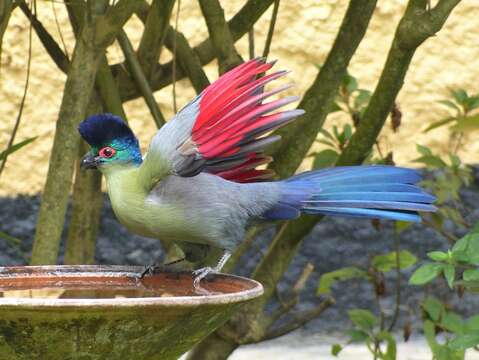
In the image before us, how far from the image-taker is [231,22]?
245cm

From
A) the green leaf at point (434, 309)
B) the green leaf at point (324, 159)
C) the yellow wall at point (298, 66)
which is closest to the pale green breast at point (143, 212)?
the green leaf at point (324, 159)

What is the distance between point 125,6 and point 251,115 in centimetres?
41

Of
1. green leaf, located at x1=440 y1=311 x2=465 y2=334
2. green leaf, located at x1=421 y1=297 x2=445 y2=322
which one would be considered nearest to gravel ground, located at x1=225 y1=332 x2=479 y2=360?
green leaf, located at x1=421 y1=297 x2=445 y2=322

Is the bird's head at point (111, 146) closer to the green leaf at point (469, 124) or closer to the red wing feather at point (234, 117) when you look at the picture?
the red wing feather at point (234, 117)

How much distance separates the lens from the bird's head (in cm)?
168

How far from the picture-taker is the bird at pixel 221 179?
1591mm

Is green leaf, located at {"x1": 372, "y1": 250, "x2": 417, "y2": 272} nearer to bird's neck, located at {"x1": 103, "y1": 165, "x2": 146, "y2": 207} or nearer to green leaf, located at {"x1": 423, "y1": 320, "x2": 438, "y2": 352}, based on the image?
green leaf, located at {"x1": 423, "y1": 320, "x2": 438, "y2": 352}

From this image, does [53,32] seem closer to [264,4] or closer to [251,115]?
[264,4]

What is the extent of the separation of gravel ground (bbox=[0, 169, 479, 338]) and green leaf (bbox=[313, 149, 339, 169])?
121 centimetres

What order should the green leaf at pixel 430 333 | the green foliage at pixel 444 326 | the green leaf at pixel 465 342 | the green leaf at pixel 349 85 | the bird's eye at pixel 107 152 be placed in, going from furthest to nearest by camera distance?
the green leaf at pixel 349 85
the green leaf at pixel 430 333
the green foliage at pixel 444 326
the green leaf at pixel 465 342
the bird's eye at pixel 107 152

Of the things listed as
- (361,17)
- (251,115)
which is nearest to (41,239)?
(251,115)

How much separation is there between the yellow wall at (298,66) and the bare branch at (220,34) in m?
1.38

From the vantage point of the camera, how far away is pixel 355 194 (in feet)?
5.74

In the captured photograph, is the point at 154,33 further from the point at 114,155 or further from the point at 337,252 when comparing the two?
the point at 337,252
